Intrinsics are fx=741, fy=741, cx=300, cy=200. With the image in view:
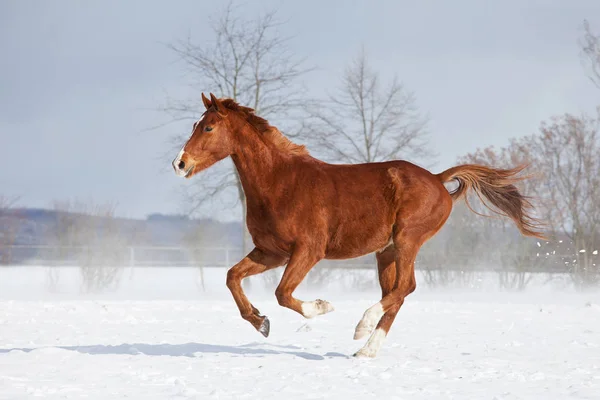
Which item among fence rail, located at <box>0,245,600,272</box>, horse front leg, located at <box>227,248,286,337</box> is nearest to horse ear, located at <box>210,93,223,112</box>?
horse front leg, located at <box>227,248,286,337</box>

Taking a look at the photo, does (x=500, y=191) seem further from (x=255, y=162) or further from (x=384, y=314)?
(x=255, y=162)

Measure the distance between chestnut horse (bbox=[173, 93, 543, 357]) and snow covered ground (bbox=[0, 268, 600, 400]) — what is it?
652mm

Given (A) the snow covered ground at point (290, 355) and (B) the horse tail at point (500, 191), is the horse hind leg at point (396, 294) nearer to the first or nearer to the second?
(A) the snow covered ground at point (290, 355)

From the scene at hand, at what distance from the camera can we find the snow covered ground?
5809 millimetres

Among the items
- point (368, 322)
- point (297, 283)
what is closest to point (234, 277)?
point (297, 283)

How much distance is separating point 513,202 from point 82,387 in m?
5.23

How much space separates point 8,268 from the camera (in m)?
27.7

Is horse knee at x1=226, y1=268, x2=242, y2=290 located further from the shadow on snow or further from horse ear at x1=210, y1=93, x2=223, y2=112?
horse ear at x1=210, y1=93, x2=223, y2=112

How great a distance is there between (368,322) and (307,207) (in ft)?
3.93

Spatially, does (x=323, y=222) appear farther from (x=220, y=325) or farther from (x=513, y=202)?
(x=220, y=325)

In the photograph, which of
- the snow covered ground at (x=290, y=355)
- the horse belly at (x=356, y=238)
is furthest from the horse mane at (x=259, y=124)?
the snow covered ground at (x=290, y=355)

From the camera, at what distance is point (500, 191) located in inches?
337

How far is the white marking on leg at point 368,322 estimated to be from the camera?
6.79 meters

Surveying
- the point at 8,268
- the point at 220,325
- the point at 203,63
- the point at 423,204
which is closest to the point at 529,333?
the point at 423,204
